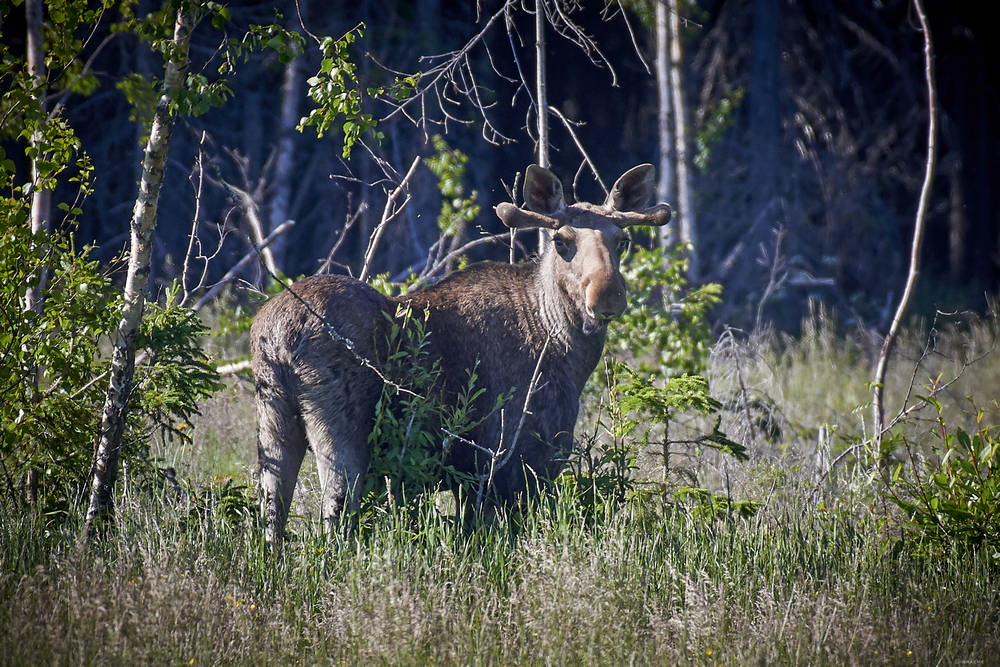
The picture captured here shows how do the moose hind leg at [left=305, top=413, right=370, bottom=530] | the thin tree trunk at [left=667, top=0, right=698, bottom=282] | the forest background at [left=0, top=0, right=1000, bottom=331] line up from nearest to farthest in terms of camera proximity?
the moose hind leg at [left=305, top=413, right=370, bottom=530] → the thin tree trunk at [left=667, top=0, right=698, bottom=282] → the forest background at [left=0, top=0, right=1000, bottom=331]

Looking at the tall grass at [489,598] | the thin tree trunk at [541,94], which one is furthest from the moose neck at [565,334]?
the thin tree trunk at [541,94]

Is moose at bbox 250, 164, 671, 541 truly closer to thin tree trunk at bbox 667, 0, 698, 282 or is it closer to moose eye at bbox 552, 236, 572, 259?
moose eye at bbox 552, 236, 572, 259

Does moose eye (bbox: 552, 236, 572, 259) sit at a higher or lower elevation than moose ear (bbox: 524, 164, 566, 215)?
lower

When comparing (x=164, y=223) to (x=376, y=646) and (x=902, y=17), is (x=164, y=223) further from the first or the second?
(x=902, y=17)

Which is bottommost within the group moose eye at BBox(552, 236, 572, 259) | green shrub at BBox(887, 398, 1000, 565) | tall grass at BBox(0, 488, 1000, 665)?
tall grass at BBox(0, 488, 1000, 665)

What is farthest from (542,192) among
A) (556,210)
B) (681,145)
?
(681,145)

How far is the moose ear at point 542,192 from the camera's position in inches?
214

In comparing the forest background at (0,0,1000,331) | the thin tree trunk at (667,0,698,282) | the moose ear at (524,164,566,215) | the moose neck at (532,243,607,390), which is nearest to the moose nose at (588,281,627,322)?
the moose neck at (532,243,607,390)

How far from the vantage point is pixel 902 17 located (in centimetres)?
2058

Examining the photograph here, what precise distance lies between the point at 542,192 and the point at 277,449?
2.22 meters

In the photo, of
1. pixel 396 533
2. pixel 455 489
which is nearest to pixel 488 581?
pixel 396 533

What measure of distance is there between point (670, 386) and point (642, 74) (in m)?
16.7

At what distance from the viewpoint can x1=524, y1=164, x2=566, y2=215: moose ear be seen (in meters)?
5.45

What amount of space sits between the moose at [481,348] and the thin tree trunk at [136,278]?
25.6 inches
